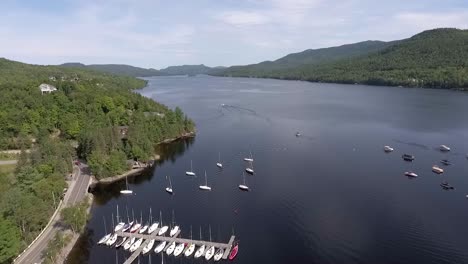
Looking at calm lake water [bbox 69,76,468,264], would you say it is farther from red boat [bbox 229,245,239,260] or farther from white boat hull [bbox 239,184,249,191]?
white boat hull [bbox 239,184,249,191]

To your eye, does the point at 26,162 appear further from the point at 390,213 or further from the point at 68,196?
the point at 390,213

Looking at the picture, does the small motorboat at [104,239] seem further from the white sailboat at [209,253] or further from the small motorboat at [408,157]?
the small motorboat at [408,157]

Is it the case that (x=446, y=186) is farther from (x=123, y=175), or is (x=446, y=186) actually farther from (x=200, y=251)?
(x=123, y=175)

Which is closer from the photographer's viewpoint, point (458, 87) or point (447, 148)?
point (447, 148)

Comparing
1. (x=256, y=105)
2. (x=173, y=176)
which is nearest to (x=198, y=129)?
(x=173, y=176)

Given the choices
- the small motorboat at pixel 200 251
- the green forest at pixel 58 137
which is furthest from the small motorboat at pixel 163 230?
the green forest at pixel 58 137

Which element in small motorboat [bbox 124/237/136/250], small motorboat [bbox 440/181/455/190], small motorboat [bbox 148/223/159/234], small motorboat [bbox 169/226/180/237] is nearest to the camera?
small motorboat [bbox 124/237/136/250]

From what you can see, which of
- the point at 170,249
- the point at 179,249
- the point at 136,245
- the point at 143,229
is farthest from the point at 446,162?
the point at 136,245

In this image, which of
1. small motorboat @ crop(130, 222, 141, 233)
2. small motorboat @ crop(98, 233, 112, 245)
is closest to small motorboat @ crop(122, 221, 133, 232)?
small motorboat @ crop(130, 222, 141, 233)
